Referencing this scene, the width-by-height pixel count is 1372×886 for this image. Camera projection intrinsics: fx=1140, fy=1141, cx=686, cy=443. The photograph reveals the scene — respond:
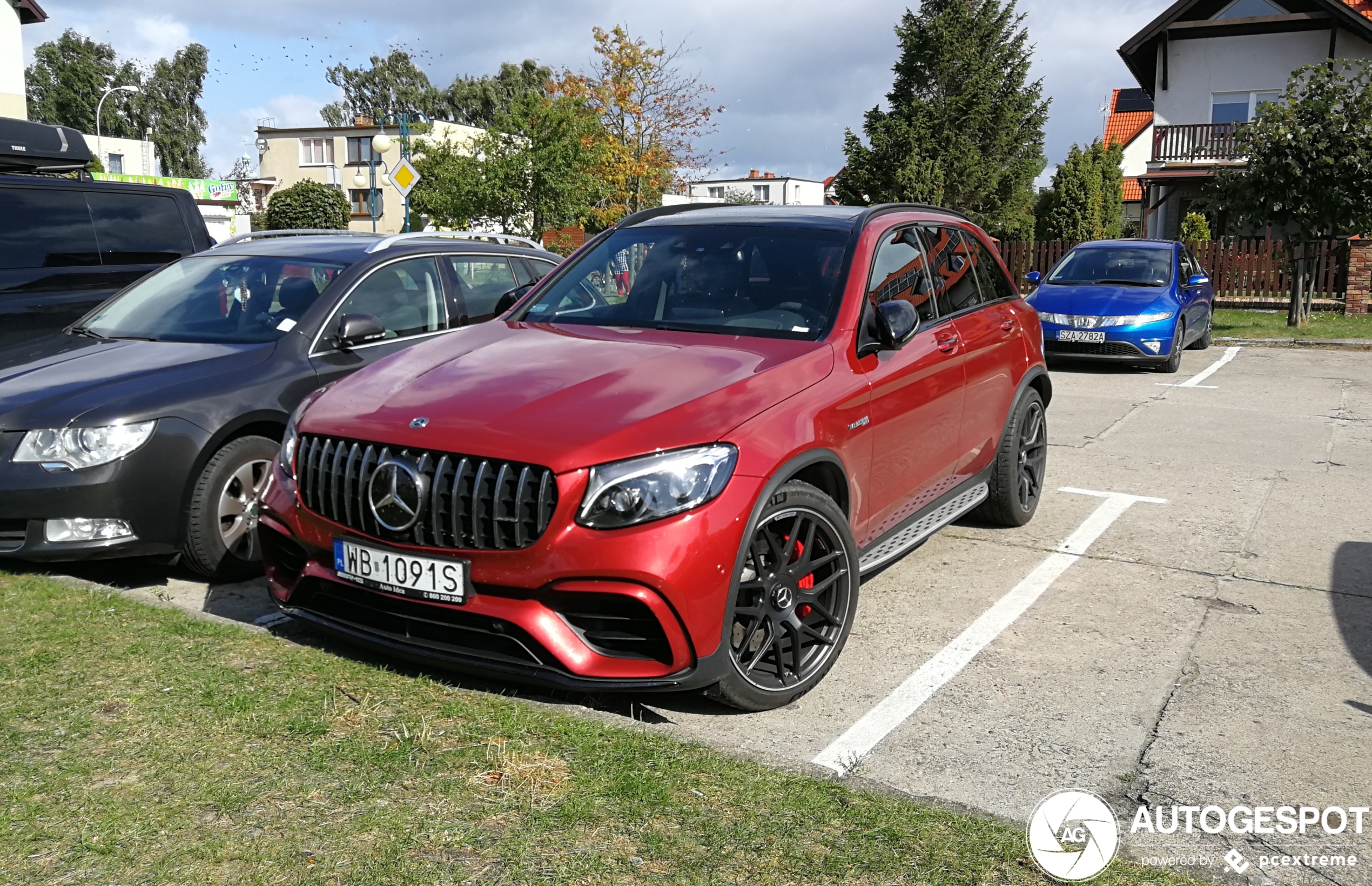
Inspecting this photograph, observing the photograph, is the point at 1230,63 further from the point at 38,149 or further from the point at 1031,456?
the point at 38,149

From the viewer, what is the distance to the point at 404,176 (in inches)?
861

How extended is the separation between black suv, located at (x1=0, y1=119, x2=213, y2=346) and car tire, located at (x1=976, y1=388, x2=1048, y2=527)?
6031mm

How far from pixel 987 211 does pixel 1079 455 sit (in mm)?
32066

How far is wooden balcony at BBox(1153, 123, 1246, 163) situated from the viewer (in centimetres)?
3209

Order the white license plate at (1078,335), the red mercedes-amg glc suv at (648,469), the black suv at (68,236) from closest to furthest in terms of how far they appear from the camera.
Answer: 1. the red mercedes-amg glc suv at (648,469)
2. the black suv at (68,236)
3. the white license plate at (1078,335)

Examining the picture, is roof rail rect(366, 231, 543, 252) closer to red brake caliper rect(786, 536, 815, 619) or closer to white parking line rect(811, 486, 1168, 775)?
red brake caliper rect(786, 536, 815, 619)

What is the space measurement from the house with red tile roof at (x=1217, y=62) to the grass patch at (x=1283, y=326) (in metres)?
8.44

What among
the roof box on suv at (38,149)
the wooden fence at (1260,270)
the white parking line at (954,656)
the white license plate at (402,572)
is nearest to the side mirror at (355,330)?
the white license plate at (402,572)

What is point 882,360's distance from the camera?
4.80 metres

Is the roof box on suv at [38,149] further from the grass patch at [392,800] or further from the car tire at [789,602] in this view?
the car tire at [789,602]

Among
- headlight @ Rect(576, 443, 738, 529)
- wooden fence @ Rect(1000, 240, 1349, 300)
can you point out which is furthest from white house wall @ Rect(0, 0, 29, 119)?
headlight @ Rect(576, 443, 738, 529)

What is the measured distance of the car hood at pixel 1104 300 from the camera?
14141 mm

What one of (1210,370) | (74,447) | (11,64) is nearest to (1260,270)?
(1210,370)

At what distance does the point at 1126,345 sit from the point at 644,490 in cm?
1194
